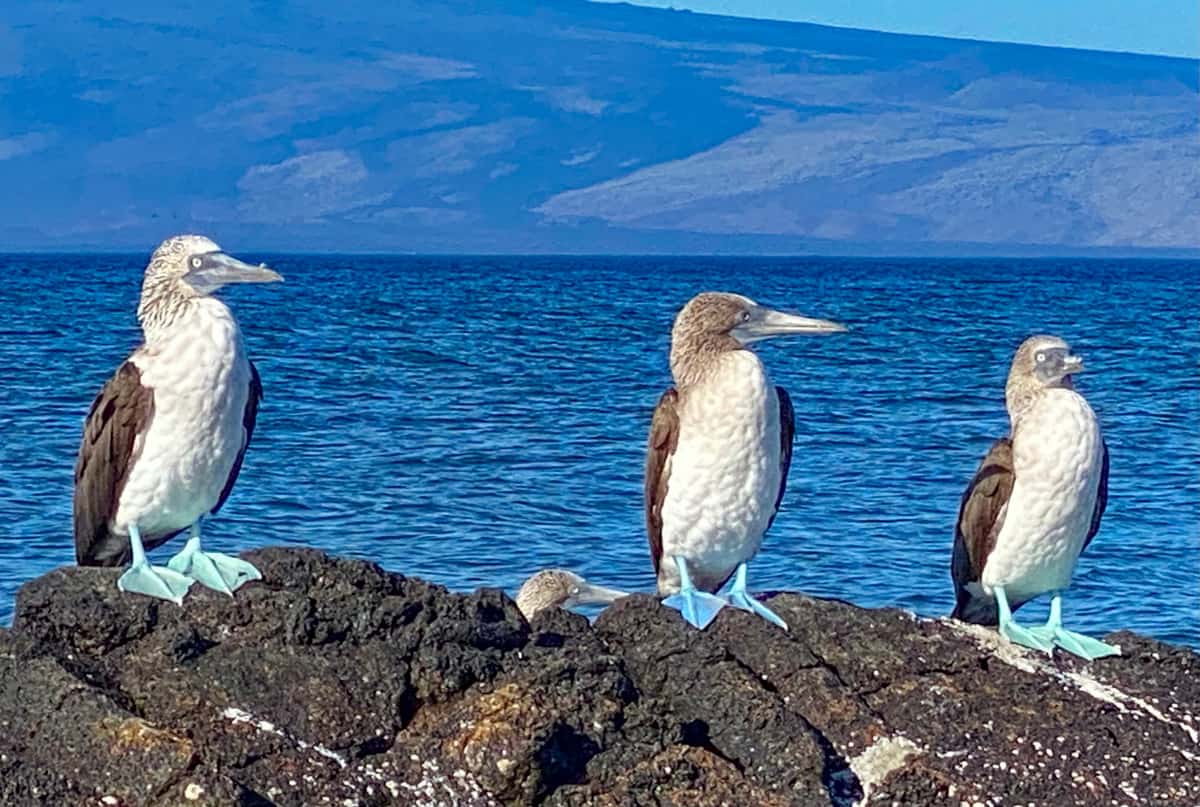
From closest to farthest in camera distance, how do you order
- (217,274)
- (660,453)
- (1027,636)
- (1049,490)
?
(1027,636) < (217,274) < (1049,490) < (660,453)

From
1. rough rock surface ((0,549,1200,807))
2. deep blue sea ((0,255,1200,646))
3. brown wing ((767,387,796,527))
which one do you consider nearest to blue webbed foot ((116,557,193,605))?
rough rock surface ((0,549,1200,807))

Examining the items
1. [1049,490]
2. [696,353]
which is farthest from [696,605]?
[1049,490]

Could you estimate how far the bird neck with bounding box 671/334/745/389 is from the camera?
7352 millimetres

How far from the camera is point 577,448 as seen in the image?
62.6 feet

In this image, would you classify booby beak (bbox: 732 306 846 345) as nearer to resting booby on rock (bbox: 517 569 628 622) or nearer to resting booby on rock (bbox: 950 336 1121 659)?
resting booby on rock (bbox: 950 336 1121 659)

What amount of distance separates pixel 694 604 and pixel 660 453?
789 millimetres

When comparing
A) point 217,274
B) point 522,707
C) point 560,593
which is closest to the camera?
point 522,707

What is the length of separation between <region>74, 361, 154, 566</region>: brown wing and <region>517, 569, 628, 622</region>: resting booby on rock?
2.24 meters

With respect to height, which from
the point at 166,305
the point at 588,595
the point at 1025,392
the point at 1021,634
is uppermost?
the point at 166,305

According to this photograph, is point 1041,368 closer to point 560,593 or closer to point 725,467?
point 725,467

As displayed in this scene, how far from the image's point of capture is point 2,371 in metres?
26.4

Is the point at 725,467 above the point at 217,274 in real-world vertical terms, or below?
below

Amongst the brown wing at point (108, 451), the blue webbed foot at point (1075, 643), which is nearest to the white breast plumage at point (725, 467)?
the blue webbed foot at point (1075, 643)

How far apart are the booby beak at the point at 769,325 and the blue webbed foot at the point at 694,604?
2.79ft
